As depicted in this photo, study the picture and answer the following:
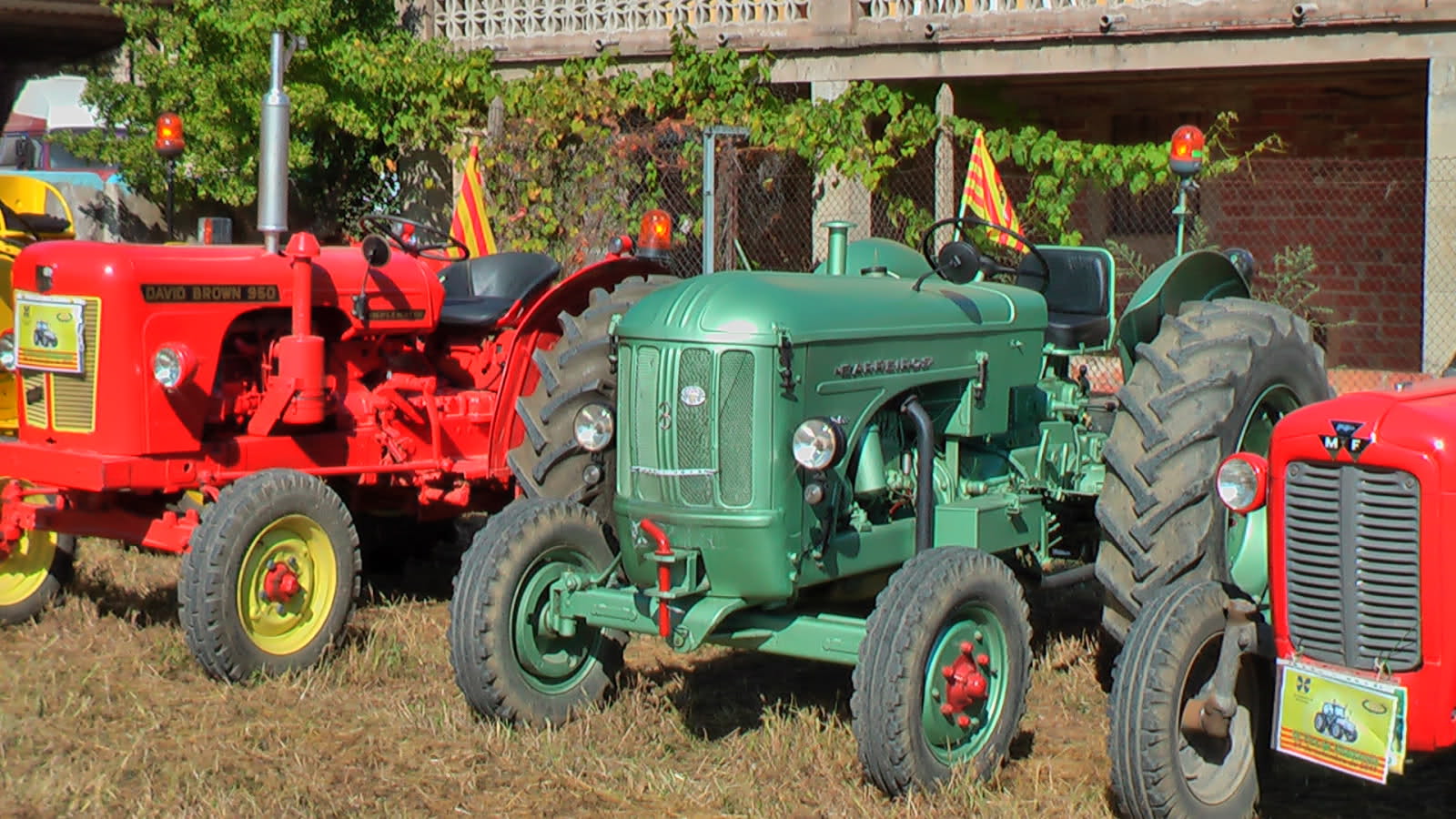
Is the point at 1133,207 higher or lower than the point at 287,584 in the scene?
higher

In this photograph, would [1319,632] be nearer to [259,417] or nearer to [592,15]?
[259,417]

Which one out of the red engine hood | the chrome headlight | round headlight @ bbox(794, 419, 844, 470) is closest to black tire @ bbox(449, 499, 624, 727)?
round headlight @ bbox(794, 419, 844, 470)

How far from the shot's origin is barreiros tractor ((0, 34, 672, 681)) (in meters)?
5.27

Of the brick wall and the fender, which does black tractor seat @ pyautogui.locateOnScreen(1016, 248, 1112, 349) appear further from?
the brick wall

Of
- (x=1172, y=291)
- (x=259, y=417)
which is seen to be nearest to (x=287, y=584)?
(x=259, y=417)

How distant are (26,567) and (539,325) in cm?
198

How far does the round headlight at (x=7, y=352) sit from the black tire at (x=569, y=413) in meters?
1.75

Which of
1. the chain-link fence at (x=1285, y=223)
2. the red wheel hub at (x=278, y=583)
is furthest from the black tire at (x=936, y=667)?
the chain-link fence at (x=1285, y=223)

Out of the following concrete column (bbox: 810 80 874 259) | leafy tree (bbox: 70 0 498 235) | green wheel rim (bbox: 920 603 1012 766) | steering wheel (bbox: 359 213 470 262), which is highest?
leafy tree (bbox: 70 0 498 235)

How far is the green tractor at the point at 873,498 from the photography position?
4234mm

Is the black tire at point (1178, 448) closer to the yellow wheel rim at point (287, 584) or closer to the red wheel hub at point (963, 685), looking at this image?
the red wheel hub at point (963, 685)

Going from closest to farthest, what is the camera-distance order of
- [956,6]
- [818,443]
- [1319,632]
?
[1319,632], [818,443], [956,6]

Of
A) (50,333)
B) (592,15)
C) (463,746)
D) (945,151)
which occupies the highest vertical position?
(592,15)

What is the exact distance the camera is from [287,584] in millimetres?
5297
